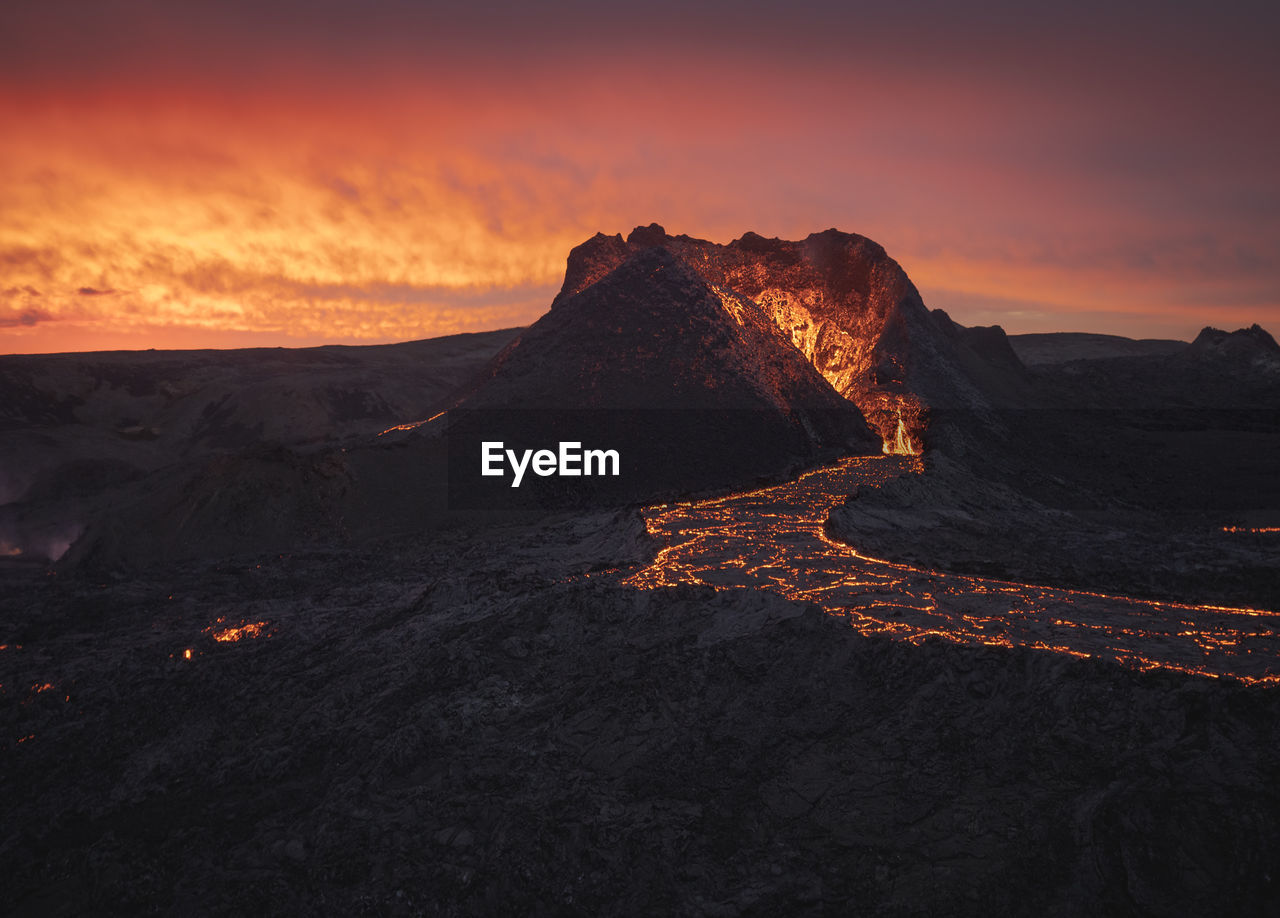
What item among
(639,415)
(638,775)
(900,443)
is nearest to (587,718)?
(638,775)

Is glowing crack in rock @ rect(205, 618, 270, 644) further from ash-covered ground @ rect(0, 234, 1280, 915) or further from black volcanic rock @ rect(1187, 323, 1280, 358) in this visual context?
black volcanic rock @ rect(1187, 323, 1280, 358)

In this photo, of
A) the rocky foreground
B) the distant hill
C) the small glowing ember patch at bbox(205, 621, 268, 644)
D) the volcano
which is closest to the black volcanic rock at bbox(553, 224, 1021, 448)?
the volcano

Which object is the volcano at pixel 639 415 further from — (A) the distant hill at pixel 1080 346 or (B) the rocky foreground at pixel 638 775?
(A) the distant hill at pixel 1080 346

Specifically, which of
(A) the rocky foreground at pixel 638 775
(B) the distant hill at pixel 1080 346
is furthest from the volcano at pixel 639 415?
(B) the distant hill at pixel 1080 346

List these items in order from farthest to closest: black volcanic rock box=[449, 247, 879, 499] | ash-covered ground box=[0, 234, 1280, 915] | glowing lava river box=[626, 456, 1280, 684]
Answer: black volcanic rock box=[449, 247, 879, 499], glowing lava river box=[626, 456, 1280, 684], ash-covered ground box=[0, 234, 1280, 915]

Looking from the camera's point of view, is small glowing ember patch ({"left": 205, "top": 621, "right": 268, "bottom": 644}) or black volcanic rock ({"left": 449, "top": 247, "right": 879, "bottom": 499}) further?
black volcanic rock ({"left": 449, "top": 247, "right": 879, "bottom": 499})

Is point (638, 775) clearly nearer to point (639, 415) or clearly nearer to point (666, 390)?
point (639, 415)

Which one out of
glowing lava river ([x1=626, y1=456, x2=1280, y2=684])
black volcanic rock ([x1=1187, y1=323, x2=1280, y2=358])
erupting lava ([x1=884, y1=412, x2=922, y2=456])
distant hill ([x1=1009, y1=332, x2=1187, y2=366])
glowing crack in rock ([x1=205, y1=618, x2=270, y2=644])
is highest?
distant hill ([x1=1009, y1=332, x2=1187, y2=366])

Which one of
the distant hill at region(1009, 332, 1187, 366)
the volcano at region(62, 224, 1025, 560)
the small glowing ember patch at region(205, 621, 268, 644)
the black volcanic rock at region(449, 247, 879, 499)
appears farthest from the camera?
the distant hill at region(1009, 332, 1187, 366)
